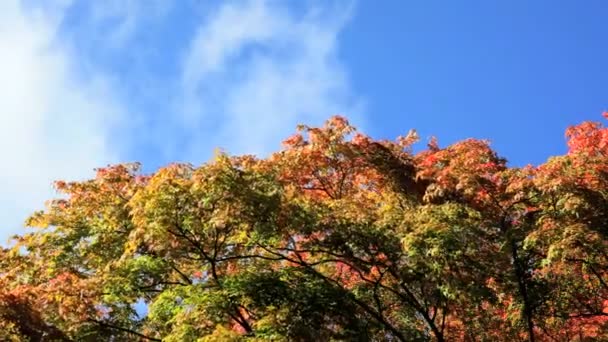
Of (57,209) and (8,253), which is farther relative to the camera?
(57,209)

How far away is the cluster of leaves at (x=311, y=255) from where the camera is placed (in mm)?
9172

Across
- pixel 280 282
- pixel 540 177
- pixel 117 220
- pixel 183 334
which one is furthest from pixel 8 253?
pixel 540 177

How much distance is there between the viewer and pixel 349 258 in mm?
10750

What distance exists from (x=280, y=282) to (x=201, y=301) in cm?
Result: 128

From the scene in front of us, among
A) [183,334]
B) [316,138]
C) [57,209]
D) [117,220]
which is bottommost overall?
[183,334]

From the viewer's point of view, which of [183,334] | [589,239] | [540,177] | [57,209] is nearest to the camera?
[183,334]

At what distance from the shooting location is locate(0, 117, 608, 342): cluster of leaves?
30.1ft

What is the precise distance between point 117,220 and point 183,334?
3388 mm

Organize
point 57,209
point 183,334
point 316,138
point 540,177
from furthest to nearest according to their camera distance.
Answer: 1. point 316,138
2. point 57,209
3. point 540,177
4. point 183,334

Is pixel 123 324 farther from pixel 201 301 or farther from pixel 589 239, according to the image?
pixel 589 239

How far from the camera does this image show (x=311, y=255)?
36.3 feet

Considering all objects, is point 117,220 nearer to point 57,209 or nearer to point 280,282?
point 57,209

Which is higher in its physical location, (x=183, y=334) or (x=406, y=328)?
(x=406, y=328)

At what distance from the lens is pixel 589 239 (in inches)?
402
